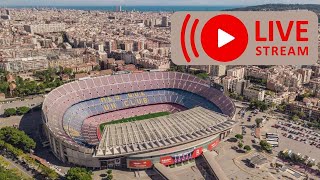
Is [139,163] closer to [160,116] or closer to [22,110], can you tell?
[160,116]

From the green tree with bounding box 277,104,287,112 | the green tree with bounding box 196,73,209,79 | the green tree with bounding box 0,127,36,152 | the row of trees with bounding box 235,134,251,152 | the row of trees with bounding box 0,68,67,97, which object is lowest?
the row of trees with bounding box 235,134,251,152

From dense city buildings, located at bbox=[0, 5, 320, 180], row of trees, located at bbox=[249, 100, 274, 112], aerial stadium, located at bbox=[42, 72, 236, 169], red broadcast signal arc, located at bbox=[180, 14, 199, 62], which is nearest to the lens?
red broadcast signal arc, located at bbox=[180, 14, 199, 62]

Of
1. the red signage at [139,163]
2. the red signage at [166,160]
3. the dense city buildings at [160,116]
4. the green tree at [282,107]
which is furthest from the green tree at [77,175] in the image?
the green tree at [282,107]

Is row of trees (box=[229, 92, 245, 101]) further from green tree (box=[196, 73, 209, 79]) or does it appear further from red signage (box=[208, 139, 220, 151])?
red signage (box=[208, 139, 220, 151])

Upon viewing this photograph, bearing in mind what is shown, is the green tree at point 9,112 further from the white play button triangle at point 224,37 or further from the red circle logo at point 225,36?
the white play button triangle at point 224,37

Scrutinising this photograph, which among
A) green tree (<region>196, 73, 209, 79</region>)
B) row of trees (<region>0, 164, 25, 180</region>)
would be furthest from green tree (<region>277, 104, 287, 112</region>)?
row of trees (<region>0, 164, 25, 180</region>)

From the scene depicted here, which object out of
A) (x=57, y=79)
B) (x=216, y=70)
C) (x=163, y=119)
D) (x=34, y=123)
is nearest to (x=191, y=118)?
(x=163, y=119)
